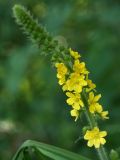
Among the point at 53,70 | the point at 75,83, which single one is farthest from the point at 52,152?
the point at 53,70

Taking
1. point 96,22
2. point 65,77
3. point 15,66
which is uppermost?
point 96,22

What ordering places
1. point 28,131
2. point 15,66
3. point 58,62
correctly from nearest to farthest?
point 58,62 → point 15,66 → point 28,131

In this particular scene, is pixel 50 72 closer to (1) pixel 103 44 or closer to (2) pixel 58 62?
(1) pixel 103 44

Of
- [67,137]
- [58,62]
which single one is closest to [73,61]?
[58,62]

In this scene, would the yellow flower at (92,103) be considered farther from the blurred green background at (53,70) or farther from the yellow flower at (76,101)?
the blurred green background at (53,70)

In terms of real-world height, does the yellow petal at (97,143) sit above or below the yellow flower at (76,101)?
below

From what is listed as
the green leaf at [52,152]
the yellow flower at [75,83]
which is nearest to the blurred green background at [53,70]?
the green leaf at [52,152]

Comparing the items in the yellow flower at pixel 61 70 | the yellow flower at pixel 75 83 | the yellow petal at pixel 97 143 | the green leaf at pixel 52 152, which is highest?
the yellow flower at pixel 61 70
